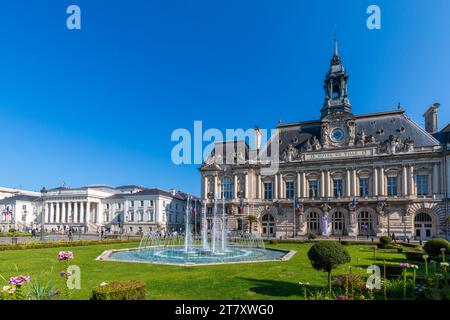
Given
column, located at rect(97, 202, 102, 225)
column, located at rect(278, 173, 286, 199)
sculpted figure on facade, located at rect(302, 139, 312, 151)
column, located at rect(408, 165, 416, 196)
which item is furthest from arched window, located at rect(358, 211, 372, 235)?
column, located at rect(97, 202, 102, 225)

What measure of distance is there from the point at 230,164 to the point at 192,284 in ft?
161

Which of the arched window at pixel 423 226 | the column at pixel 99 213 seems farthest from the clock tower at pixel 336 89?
the column at pixel 99 213

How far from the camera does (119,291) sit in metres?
9.80

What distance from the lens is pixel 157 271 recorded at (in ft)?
62.5

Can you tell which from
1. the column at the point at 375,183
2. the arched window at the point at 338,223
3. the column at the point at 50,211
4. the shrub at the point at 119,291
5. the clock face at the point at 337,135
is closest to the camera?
the shrub at the point at 119,291

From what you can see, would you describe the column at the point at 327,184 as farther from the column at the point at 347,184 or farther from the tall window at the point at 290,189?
the tall window at the point at 290,189

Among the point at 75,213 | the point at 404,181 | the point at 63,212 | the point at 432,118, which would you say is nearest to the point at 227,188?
the point at 404,181

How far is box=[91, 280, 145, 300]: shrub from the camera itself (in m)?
9.58

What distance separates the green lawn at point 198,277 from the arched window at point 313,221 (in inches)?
1381

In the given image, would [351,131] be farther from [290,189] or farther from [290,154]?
[290,189]

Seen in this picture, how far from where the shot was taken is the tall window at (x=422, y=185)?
5019 cm

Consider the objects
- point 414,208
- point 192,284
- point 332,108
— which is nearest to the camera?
point 192,284

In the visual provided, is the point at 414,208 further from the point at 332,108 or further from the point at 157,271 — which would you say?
the point at 157,271
